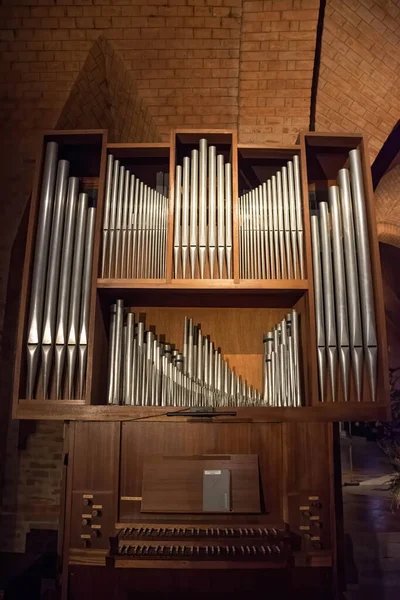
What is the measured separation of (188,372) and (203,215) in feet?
4.57

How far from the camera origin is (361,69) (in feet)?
20.5

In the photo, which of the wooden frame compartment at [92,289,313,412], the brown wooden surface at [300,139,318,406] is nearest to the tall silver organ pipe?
the wooden frame compartment at [92,289,313,412]

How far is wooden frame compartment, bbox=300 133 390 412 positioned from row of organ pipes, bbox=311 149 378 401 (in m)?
0.04

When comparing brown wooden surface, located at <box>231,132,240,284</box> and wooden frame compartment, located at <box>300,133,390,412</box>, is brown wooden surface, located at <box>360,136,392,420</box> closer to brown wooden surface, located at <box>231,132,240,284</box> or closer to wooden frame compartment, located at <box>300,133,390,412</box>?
wooden frame compartment, located at <box>300,133,390,412</box>

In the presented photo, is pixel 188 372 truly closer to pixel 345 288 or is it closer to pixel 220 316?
pixel 220 316

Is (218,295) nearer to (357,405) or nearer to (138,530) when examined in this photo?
(357,405)

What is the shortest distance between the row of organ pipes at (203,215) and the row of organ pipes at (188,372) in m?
0.59

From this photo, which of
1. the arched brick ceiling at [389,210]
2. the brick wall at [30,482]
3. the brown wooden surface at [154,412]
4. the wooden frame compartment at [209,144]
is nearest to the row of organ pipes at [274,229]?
the wooden frame compartment at [209,144]

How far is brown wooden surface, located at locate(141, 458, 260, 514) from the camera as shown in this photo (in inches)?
166

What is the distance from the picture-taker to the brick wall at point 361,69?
6043mm

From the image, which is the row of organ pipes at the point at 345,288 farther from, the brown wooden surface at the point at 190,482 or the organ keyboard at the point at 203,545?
the organ keyboard at the point at 203,545

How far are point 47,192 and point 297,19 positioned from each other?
11.3 ft

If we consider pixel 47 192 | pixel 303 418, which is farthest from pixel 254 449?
pixel 47 192

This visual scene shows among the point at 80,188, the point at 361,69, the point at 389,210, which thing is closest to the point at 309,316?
the point at 80,188
